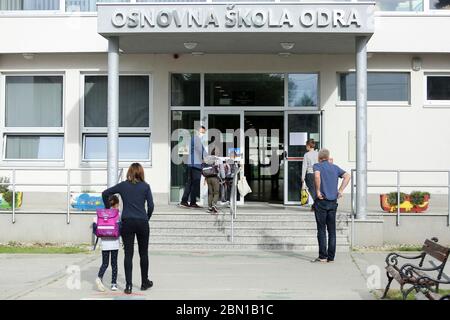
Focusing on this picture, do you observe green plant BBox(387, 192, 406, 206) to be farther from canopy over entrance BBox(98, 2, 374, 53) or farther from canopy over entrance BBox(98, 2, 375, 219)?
canopy over entrance BBox(98, 2, 374, 53)

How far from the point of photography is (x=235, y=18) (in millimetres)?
12414

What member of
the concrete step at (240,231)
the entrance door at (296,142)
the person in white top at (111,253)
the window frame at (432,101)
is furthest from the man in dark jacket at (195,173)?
the person in white top at (111,253)

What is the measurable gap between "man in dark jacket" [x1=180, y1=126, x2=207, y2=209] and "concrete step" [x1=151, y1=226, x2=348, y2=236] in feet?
5.22

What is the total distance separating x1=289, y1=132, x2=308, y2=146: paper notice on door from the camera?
50.7ft

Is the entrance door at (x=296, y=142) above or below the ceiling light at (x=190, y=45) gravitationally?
below

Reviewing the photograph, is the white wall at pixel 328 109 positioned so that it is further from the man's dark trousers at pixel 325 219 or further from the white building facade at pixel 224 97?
the man's dark trousers at pixel 325 219

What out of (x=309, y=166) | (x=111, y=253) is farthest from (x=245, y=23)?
(x=111, y=253)

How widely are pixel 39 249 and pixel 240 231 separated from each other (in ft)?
12.6

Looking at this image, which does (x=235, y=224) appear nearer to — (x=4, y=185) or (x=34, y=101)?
(x=4, y=185)

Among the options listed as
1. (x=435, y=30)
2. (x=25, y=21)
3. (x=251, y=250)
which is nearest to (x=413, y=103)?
(x=435, y=30)

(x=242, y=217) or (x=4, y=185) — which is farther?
(x=4, y=185)

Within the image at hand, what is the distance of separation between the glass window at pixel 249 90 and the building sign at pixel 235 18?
3.19 m

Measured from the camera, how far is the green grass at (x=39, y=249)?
1203cm

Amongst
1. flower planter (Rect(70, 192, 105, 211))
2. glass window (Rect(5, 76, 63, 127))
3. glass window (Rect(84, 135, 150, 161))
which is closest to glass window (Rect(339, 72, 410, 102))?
glass window (Rect(84, 135, 150, 161))
